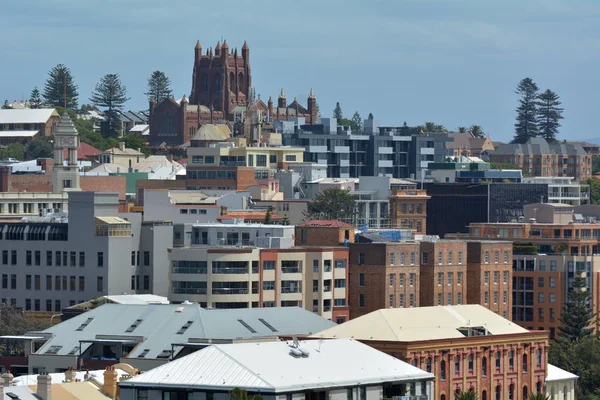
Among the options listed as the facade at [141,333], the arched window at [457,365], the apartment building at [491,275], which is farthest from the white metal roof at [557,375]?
the apartment building at [491,275]

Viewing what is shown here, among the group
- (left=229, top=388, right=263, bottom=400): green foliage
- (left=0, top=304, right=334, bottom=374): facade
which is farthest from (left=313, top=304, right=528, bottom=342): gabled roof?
(left=229, top=388, right=263, bottom=400): green foliage

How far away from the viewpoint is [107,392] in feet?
365

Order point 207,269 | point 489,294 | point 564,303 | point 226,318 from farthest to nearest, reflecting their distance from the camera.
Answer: point 564,303 < point 489,294 < point 207,269 < point 226,318

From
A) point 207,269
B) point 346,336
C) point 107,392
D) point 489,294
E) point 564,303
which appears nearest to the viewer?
point 107,392

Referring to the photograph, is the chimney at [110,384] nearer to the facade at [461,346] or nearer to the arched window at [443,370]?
the facade at [461,346]

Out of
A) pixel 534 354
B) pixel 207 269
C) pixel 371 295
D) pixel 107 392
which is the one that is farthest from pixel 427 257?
pixel 107 392

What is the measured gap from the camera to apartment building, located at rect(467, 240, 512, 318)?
171m

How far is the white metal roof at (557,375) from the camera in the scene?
14262 cm

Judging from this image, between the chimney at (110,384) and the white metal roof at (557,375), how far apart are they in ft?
120

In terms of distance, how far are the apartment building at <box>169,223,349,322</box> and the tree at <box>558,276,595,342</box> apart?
22.8 m

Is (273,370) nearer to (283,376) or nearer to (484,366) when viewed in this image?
(283,376)

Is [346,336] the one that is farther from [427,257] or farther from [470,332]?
[427,257]

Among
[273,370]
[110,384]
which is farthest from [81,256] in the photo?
[273,370]

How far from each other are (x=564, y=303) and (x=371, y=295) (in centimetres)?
2814
